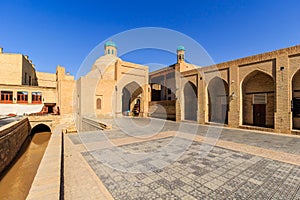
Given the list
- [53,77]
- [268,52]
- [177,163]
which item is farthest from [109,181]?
[53,77]

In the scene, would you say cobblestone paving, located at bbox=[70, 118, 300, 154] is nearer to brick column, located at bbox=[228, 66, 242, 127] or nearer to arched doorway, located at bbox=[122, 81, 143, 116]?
brick column, located at bbox=[228, 66, 242, 127]

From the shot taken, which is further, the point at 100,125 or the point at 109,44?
the point at 109,44

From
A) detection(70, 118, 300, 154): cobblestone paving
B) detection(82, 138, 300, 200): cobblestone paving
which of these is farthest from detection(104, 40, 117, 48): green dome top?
detection(82, 138, 300, 200): cobblestone paving

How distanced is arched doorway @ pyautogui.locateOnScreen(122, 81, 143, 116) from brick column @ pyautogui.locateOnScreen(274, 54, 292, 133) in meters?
19.4

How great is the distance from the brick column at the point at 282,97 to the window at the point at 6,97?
30.2 m

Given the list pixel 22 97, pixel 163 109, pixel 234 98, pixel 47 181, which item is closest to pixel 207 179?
pixel 47 181

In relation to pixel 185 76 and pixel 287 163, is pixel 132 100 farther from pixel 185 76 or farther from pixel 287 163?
pixel 287 163

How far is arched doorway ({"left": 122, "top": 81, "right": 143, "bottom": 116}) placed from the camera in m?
26.8

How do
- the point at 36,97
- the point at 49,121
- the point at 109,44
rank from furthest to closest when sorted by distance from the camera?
1. the point at 109,44
2. the point at 36,97
3. the point at 49,121

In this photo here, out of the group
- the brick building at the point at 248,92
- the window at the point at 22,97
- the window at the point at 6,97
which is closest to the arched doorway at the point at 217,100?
the brick building at the point at 248,92

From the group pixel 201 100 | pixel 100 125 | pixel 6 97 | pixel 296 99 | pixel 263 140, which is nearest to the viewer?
pixel 263 140

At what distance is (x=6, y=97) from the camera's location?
69.1ft

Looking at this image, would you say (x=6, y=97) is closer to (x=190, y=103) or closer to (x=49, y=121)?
(x=49, y=121)

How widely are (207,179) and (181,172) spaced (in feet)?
2.20
